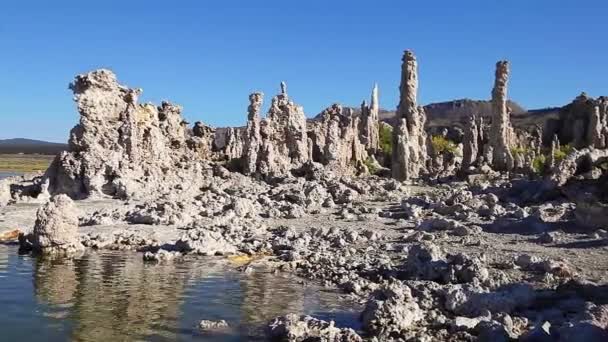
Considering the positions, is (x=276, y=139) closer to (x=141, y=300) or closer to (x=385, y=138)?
(x=141, y=300)

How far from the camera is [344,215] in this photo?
2562 centimetres

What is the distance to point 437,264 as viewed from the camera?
1488 centimetres

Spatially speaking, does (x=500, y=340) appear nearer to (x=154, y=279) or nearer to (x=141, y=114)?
(x=154, y=279)

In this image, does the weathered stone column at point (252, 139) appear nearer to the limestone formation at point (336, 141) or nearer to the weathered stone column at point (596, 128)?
the limestone formation at point (336, 141)

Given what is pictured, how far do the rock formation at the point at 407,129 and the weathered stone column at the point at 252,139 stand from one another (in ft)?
29.1

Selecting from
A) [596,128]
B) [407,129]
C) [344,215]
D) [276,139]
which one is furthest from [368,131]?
[344,215]

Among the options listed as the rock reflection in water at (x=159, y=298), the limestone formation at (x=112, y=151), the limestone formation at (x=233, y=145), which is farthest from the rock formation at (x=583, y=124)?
the rock reflection in water at (x=159, y=298)

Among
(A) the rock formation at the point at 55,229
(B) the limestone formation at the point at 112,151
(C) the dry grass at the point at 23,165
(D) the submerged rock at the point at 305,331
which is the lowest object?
(D) the submerged rock at the point at 305,331

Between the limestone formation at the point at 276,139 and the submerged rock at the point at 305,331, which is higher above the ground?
the limestone formation at the point at 276,139

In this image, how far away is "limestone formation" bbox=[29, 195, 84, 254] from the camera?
18906mm

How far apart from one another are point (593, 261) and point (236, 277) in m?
8.37

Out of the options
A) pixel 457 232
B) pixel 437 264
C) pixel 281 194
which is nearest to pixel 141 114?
pixel 281 194

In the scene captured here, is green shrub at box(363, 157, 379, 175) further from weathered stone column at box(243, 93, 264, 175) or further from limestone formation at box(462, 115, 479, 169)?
weathered stone column at box(243, 93, 264, 175)

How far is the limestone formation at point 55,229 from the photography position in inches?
744
